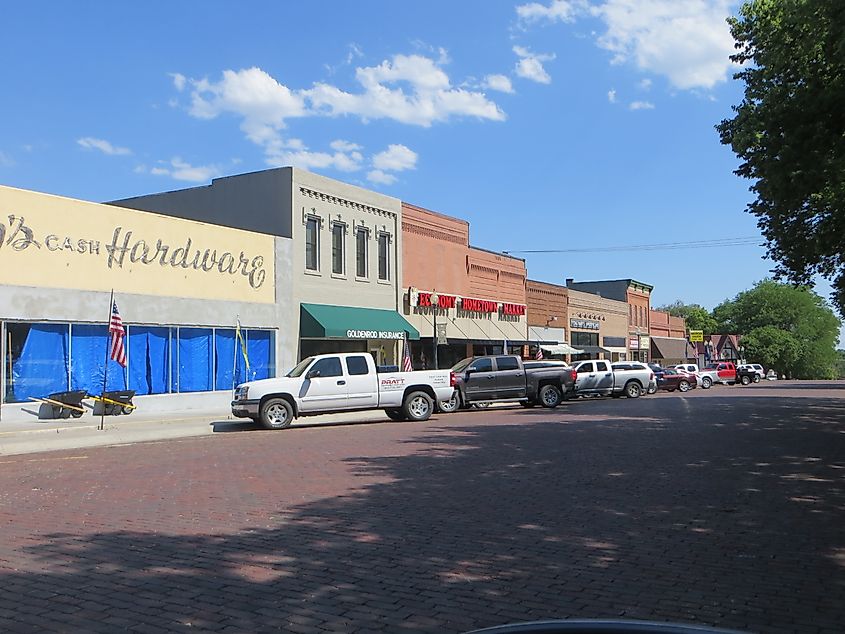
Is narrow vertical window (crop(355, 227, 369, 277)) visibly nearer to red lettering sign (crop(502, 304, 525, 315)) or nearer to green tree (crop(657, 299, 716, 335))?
red lettering sign (crop(502, 304, 525, 315))

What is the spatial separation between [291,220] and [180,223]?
5.18 meters

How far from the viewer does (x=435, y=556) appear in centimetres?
716

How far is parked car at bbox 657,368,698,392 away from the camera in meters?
47.2

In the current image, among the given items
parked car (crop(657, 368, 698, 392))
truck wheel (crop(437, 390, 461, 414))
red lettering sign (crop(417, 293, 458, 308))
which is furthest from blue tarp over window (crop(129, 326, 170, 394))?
parked car (crop(657, 368, 698, 392))

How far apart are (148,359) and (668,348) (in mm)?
64813

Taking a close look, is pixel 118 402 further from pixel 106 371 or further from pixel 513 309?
pixel 513 309

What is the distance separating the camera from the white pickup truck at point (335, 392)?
2108 cm

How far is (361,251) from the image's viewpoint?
34.4 meters

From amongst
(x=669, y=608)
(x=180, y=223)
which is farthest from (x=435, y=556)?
(x=180, y=223)

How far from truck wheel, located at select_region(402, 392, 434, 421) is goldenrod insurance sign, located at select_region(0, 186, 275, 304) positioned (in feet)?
27.9

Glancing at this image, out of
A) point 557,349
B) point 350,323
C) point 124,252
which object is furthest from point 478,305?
point 124,252

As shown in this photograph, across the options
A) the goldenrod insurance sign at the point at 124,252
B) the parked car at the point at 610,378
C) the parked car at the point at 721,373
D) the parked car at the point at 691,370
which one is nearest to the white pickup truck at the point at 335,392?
the goldenrod insurance sign at the point at 124,252

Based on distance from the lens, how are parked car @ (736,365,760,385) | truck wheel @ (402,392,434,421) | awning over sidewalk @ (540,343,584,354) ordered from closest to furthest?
truck wheel @ (402,392,434,421) → awning over sidewalk @ (540,343,584,354) → parked car @ (736,365,760,385)

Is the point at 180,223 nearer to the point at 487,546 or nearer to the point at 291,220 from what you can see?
the point at 291,220
